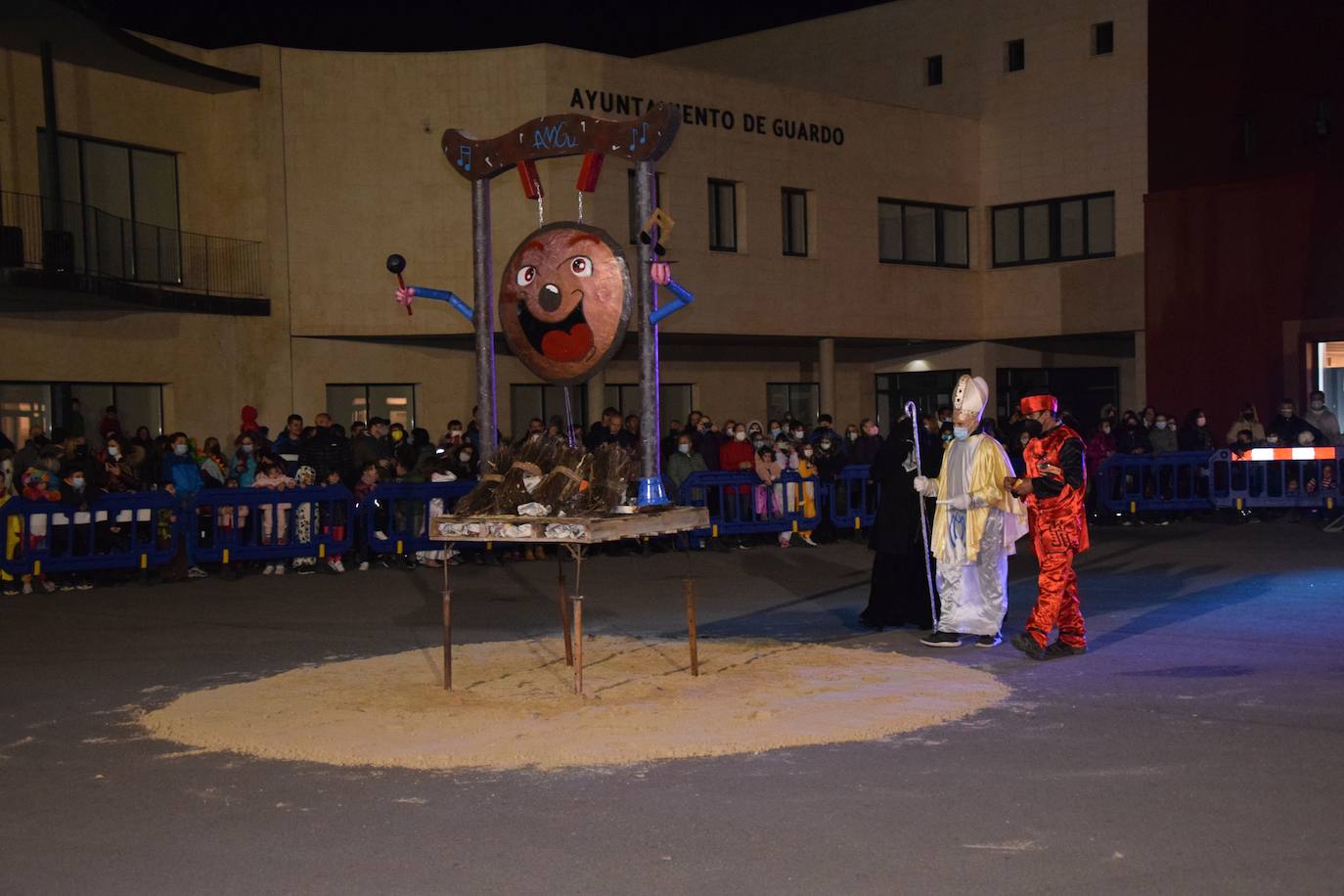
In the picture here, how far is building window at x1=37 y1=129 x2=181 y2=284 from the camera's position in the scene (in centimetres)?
2431

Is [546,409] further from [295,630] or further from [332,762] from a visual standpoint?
[332,762]

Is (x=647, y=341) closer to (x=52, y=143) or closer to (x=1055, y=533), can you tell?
(x=1055, y=533)

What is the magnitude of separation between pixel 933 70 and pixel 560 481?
27449 millimetres

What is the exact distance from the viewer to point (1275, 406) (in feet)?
94.0

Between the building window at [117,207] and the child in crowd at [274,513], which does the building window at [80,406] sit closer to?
the building window at [117,207]

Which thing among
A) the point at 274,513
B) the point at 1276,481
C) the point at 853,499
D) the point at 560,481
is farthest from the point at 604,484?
the point at 1276,481

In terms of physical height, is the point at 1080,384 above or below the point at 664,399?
above

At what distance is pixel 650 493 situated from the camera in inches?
425

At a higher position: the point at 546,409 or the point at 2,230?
the point at 2,230

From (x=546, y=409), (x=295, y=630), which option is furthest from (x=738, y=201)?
(x=295, y=630)

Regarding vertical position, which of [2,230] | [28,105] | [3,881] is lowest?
[3,881]

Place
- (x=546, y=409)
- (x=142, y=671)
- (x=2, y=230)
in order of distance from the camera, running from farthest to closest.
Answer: (x=546, y=409), (x=2, y=230), (x=142, y=671)

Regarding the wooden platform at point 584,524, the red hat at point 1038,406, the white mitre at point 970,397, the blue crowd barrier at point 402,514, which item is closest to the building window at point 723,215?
the blue crowd barrier at point 402,514

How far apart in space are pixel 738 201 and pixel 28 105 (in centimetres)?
1310
